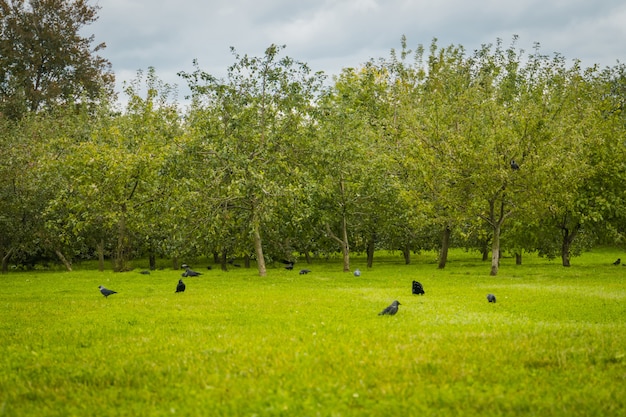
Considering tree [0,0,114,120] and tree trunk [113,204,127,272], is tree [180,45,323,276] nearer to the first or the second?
tree trunk [113,204,127,272]

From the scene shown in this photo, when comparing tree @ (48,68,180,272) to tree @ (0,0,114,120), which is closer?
tree @ (48,68,180,272)

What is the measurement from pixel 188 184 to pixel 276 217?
24.8ft

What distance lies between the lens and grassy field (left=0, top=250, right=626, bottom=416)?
31.2ft

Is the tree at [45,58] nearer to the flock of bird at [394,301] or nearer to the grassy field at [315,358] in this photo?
the flock of bird at [394,301]

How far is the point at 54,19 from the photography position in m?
73.4

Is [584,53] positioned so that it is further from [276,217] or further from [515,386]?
[515,386]

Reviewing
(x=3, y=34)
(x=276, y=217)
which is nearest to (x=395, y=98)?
(x=276, y=217)

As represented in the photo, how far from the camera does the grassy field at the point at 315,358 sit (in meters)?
9.52

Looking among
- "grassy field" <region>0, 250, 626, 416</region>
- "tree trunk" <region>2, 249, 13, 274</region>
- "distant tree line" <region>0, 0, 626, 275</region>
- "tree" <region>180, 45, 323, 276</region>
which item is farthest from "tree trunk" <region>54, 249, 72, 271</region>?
"grassy field" <region>0, 250, 626, 416</region>

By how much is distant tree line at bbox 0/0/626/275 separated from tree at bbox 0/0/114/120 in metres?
12.4

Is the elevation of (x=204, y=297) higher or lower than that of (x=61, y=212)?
lower

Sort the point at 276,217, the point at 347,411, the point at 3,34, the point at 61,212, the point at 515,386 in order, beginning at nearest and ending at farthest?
the point at 347,411, the point at 515,386, the point at 276,217, the point at 61,212, the point at 3,34

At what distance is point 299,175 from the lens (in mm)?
36594

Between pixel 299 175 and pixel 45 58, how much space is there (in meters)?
54.0
